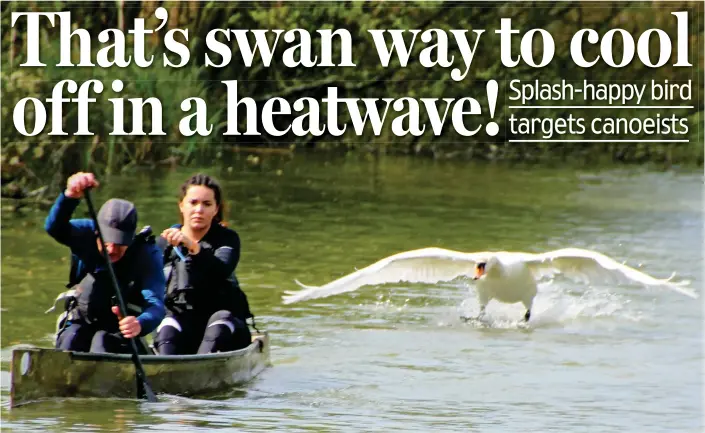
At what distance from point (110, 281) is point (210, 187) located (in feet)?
2.75

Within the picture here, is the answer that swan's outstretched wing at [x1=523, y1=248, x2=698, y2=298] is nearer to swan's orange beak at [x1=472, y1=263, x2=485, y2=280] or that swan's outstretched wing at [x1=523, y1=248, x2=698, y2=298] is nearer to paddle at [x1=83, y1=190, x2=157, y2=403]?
swan's orange beak at [x1=472, y1=263, x2=485, y2=280]

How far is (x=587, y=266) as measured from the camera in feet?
37.8

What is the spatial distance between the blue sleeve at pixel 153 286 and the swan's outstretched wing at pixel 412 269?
2.97 metres

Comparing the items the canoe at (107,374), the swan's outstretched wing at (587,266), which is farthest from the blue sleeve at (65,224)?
the swan's outstretched wing at (587,266)

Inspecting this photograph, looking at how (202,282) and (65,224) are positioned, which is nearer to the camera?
(65,224)

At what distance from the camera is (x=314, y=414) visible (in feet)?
27.5

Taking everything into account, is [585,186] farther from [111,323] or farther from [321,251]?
[111,323]

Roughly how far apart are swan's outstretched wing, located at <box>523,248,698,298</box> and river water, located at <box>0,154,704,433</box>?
40 centimetres

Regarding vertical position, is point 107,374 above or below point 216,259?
below

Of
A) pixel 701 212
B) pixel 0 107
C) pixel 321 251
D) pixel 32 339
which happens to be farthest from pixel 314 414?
pixel 701 212

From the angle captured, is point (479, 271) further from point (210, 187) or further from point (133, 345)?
point (133, 345)

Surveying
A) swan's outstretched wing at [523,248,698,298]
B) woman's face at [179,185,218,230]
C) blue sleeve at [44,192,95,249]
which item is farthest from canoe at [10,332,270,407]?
swan's outstretched wing at [523,248,698,298]

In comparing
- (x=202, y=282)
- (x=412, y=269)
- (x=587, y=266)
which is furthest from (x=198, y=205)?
(x=587, y=266)

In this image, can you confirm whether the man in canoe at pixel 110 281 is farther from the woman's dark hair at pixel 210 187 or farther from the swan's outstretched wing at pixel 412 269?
the swan's outstretched wing at pixel 412 269
